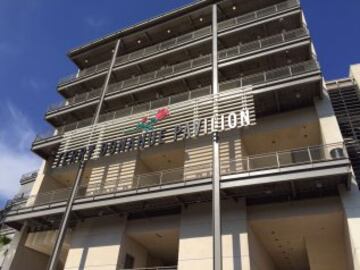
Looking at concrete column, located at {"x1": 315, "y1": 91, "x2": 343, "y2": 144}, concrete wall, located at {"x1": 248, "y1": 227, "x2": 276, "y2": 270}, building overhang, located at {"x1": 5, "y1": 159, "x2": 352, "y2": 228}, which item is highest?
concrete column, located at {"x1": 315, "y1": 91, "x2": 343, "y2": 144}

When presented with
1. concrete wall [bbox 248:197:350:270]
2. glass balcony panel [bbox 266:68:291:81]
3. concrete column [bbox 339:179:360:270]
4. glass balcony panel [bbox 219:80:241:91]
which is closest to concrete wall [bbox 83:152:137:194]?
glass balcony panel [bbox 219:80:241:91]

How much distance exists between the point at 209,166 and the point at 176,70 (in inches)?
321

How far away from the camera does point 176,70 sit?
20625mm

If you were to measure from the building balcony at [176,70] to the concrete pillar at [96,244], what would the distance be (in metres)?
8.56

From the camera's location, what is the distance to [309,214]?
12.6m

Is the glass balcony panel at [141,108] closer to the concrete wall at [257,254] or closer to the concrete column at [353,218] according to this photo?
the concrete wall at [257,254]

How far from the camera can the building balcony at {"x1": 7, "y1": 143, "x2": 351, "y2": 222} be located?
39.1 ft

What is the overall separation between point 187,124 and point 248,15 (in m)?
9.44

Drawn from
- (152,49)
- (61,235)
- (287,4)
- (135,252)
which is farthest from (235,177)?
(152,49)

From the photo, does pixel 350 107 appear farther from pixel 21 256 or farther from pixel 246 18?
pixel 21 256

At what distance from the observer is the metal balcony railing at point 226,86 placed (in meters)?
15.8

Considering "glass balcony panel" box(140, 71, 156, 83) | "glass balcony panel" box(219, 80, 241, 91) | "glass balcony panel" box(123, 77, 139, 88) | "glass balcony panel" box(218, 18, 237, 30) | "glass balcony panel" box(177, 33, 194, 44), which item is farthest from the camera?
"glass balcony panel" box(177, 33, 194, 44)

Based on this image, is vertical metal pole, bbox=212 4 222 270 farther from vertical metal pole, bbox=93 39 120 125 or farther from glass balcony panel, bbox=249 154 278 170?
vertical metal pole, bbox=93 39 120 125

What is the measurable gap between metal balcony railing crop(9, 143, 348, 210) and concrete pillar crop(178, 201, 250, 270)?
1.54m
